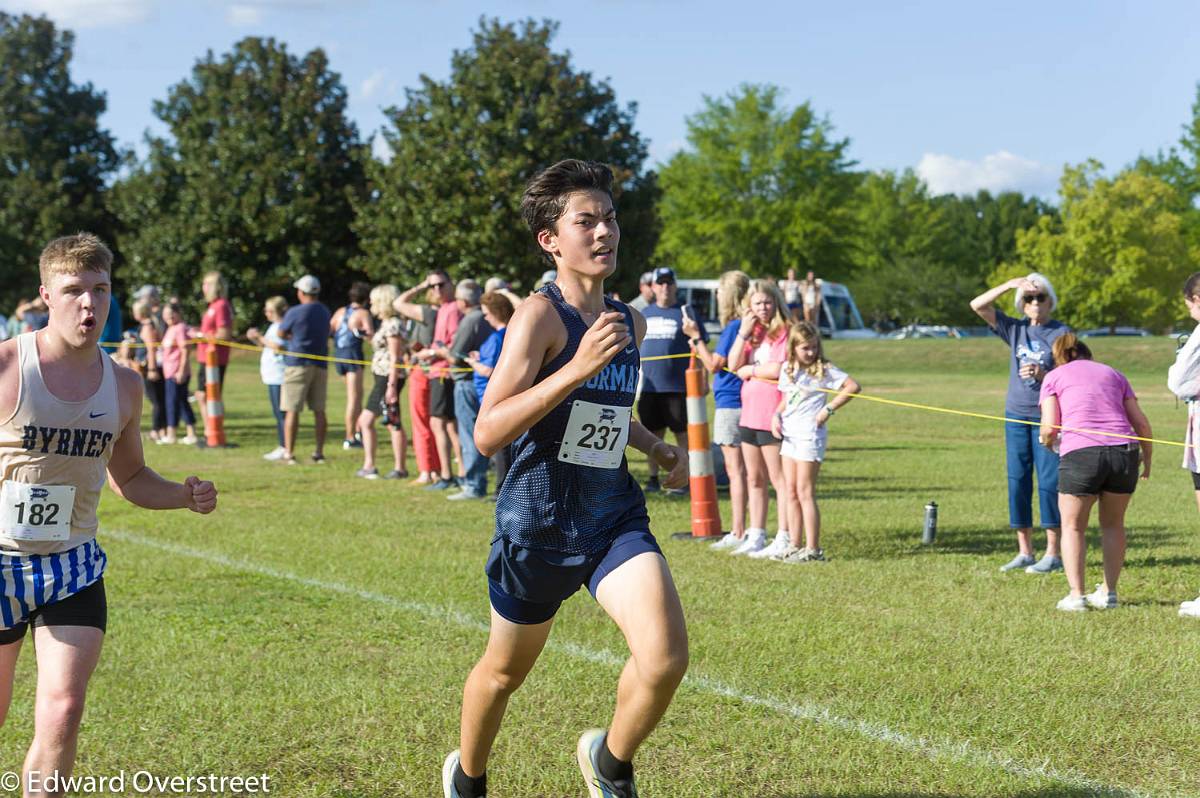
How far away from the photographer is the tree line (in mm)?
42281

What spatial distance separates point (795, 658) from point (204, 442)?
1291cm

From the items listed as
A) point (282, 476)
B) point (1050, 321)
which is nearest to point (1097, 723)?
point (1050, 321)

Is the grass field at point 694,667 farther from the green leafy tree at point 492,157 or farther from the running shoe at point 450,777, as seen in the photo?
the green leafy tree at point 492,157

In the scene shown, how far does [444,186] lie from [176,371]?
25654 millimetres

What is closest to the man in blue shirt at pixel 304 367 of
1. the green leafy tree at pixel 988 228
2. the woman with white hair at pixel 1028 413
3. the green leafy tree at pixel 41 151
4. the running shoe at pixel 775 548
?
the running shoe at pixel 775 548

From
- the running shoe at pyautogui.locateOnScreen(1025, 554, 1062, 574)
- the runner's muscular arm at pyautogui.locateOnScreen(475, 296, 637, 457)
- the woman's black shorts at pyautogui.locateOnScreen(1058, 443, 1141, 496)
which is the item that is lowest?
the running shoe at pyautogui.locateOnScreen(1025, 554, 1062, 574)

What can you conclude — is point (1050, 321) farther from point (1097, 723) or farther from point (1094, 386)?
point (1097, 723)

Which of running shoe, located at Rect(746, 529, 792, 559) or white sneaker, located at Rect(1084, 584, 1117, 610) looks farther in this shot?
running shoe, located at Rect(746, 529, 792, 559)

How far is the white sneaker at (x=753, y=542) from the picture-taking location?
30.9ft

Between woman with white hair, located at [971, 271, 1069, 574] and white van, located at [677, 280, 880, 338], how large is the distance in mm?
41975

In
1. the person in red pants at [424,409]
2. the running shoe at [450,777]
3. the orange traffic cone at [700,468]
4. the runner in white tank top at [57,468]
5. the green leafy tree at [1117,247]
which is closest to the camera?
the runner in white tank top at [57,468]

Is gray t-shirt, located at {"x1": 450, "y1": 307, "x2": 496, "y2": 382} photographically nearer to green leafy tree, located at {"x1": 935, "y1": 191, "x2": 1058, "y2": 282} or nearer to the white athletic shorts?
the white athletic shorts

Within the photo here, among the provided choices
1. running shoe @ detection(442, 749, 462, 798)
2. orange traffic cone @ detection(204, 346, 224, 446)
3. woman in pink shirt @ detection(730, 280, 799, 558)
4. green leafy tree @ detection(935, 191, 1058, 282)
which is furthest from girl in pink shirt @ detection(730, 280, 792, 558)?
green leafy tree @ detection(935, 191, 1058, 282)

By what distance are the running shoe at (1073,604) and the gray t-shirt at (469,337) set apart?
20.4 feet
